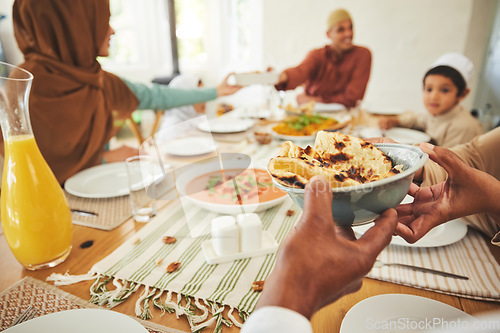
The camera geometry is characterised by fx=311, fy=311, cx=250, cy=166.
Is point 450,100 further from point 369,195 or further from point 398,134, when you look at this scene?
point 369,195

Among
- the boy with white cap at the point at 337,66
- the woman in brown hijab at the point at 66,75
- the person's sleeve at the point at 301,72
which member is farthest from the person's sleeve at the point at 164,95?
the boy with white cap at the point at 337,66

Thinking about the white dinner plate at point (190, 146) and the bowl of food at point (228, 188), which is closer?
the bowl of food at point (228, 188)

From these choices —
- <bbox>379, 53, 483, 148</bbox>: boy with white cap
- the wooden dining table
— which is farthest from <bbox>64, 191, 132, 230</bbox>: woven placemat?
<bbox>379, 53, 483, 148</bbox>: boy with white cap

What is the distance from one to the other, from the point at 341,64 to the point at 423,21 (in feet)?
4.69

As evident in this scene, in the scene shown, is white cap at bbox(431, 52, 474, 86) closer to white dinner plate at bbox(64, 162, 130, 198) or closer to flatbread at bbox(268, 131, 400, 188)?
flatbread at bbox(268, 131, 400, 188)

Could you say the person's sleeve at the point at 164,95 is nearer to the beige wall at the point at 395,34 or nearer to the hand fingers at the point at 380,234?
the hand fingers at the point at 380,234

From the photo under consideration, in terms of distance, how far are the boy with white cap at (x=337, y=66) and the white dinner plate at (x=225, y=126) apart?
3.48 feet

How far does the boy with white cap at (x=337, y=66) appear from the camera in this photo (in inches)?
107

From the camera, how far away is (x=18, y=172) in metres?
0.65

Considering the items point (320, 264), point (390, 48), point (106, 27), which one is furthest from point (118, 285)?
point (390, 48)

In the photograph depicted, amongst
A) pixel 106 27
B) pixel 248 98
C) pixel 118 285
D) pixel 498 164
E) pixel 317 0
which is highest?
pixel 317 0

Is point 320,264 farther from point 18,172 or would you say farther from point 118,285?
point 18,172

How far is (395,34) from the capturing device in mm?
3684

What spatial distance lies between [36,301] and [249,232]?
0.42 metres
